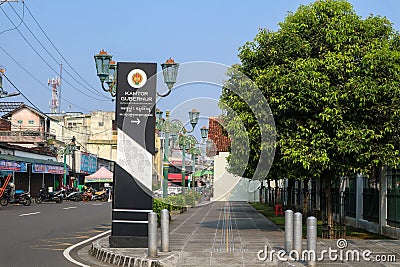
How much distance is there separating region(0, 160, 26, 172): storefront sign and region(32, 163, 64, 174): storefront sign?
9.71ft

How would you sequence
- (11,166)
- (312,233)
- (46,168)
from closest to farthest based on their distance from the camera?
1. (312,233)
2. (11,166)
3. (46,168)

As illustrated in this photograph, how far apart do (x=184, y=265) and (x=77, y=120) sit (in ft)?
230

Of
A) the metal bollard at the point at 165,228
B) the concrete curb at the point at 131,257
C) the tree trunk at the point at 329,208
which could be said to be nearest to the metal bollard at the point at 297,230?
the concrete curb at the point at 131,257

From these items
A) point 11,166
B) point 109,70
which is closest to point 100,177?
point 11,166

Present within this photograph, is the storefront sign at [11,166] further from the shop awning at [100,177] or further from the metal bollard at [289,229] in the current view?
the metal bollard at [289,229]

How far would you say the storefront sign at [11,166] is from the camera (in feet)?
130

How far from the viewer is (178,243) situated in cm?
1566

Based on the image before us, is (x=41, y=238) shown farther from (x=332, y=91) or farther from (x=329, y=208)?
(x=332, y=91)

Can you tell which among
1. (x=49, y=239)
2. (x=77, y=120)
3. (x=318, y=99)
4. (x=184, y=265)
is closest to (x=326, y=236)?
(x=318, y=99)

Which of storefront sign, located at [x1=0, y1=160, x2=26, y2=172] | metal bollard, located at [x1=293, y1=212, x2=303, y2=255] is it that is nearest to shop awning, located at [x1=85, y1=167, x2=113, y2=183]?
storefront sign, located at [x1=0, y1=160, x2=26, y2=172]

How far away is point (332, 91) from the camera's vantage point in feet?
52.2

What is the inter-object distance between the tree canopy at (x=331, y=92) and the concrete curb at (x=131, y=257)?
16.7ft

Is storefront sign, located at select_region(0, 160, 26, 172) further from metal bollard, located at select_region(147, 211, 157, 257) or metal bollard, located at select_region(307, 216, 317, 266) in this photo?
metal bollard, located at select_region(307, 216, 317, 266)

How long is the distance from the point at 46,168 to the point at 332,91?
128 feet
